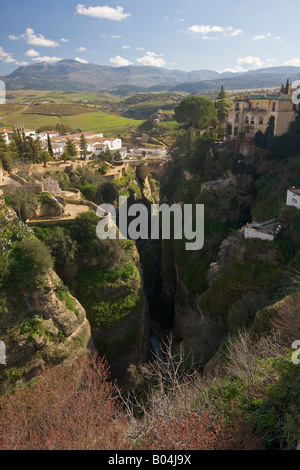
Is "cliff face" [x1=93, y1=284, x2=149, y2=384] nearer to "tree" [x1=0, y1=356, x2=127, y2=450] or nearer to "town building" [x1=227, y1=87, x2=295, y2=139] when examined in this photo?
"tree" [x1=0, y1=356, x2=127, y2=450]

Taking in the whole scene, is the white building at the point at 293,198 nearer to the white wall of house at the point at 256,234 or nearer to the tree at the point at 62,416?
the white wall of house at the point at 256,234

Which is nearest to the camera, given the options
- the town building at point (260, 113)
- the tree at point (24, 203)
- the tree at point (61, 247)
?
the tree at point (61, 247)

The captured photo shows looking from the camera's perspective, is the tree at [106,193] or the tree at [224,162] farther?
the tree at [106,193]

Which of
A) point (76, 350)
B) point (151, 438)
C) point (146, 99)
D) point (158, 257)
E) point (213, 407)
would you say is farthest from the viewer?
point (146, 99)

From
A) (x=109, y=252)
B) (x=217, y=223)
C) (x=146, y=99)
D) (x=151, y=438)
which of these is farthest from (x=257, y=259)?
(x=146, y=99)

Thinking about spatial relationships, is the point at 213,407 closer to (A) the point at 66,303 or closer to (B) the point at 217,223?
(A) the point at 66,303

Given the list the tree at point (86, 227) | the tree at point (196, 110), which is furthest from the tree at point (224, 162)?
the tree at point (196, 110)

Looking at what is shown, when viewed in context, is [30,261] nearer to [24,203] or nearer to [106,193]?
[24,203]
